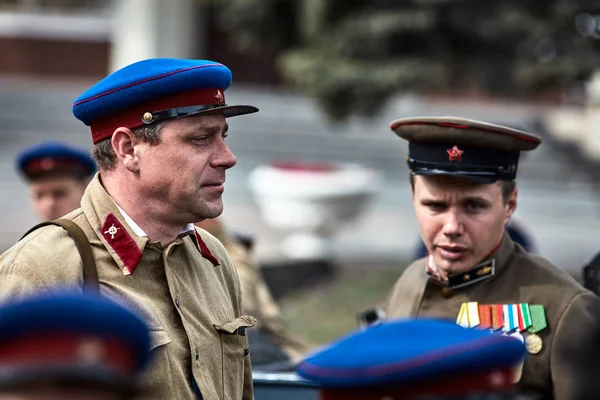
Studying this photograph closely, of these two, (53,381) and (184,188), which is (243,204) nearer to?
(184,188)

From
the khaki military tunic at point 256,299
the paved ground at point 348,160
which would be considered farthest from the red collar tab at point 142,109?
the paved ground at point 348,160

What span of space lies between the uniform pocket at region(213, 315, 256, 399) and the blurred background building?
23.5 feet

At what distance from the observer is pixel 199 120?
2885 millimetres

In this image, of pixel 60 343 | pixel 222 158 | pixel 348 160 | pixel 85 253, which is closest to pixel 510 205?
pixel 222 158

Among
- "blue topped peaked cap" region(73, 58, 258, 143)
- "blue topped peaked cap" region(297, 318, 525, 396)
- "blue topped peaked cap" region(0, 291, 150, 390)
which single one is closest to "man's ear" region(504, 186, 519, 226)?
"blue topped peaked cap" region(73, 58, 258, 143)

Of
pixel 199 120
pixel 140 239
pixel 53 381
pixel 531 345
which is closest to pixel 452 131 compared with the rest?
pixel 531 345

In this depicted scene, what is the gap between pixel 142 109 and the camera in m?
2.86

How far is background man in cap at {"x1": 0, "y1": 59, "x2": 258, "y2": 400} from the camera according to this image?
2766 mm

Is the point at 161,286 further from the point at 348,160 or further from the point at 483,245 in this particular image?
the point at 348,160

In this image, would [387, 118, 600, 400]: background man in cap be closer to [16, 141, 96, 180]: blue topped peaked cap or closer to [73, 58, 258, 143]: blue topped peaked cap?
[73, 58, 258, 143]: blue topped peaked cap

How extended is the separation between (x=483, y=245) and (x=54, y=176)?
2.80 m

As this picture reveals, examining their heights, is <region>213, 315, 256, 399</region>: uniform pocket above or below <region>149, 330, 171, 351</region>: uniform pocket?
below

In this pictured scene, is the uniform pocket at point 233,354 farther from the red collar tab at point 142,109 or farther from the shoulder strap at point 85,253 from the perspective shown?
the red collar tab at point 142,109

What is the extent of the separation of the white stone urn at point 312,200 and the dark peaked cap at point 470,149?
336 inches
